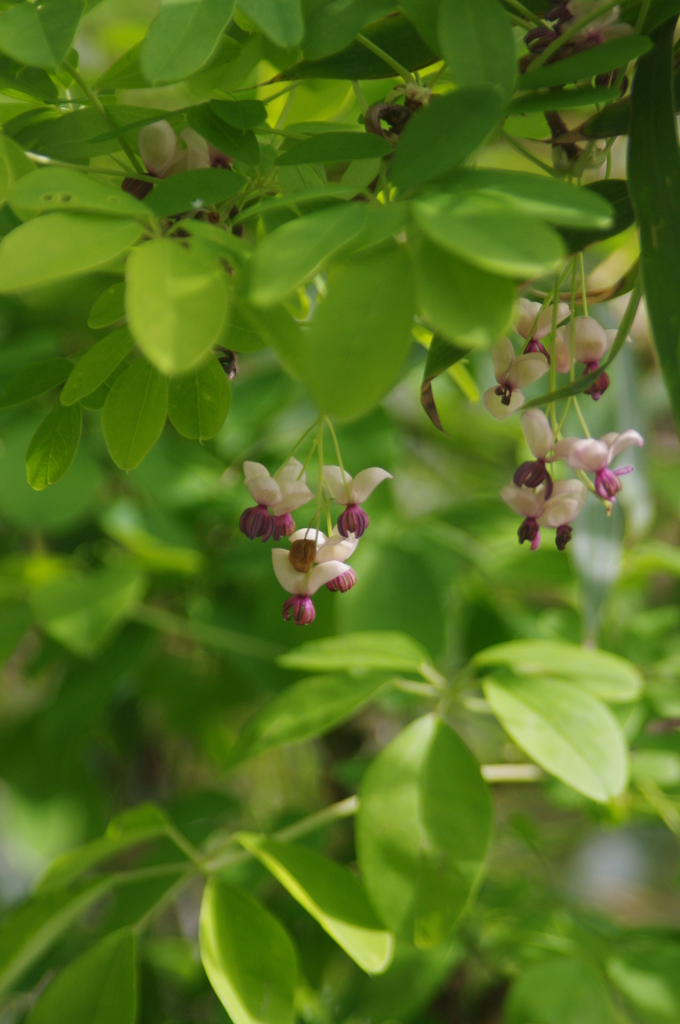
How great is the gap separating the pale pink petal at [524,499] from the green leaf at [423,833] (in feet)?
0.49

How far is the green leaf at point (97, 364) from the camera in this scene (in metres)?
0.30

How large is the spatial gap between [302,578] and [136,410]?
0.09 m

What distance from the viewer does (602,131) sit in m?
0.31

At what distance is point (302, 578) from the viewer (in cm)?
34

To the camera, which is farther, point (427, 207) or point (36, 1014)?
point (36, 1014)

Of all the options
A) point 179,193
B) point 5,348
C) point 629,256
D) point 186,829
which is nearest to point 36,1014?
point 186,829

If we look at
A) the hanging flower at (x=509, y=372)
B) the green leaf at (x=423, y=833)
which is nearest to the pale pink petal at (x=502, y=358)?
the hanging flower at (x=509, y=372)

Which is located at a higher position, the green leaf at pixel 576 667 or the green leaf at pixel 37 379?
the green leaf at pixel 37 379

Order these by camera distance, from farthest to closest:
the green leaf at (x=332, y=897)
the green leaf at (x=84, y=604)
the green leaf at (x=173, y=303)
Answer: the green leaf at (x=84, y=604)
the green leaf at (x=332, y=897)
the green leaf at (x=173, y=303)

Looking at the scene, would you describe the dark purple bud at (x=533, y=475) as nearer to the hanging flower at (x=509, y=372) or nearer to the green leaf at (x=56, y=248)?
the hanging flower at (x=509, y=372)

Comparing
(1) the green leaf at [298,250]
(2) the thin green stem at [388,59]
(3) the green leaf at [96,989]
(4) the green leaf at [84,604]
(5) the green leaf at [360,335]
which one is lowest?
(3) the green leaf at [96,989]

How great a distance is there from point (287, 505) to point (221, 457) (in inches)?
16.2

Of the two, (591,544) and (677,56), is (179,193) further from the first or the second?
(591,544)

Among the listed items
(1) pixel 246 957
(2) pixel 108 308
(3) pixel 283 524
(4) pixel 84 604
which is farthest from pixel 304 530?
(4) pixel 84 604
